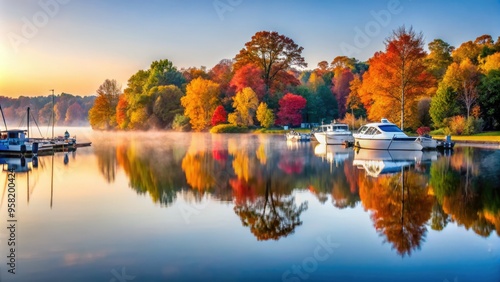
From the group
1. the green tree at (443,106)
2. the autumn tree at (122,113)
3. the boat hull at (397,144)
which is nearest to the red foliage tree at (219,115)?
the autumn tree at (122,113)

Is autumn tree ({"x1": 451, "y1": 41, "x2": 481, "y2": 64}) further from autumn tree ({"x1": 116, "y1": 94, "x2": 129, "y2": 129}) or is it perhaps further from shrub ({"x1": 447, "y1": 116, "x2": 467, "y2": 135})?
autumn tree ({"x1": 116, "y1": 94, "x2": 129, "y2": 129})

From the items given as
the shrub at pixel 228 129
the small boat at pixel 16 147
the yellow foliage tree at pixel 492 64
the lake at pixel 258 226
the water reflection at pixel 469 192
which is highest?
the yellow foliage tree at pixel 492 64

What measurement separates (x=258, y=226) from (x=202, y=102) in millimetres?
60672

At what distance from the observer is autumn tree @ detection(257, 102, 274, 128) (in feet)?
205

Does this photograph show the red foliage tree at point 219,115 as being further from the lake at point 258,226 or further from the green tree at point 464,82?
the lake at point 258,226

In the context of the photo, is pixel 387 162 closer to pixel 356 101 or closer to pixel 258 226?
pixel 258 226

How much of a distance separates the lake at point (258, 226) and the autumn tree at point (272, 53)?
2034 inches

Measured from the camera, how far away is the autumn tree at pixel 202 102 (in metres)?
69.9

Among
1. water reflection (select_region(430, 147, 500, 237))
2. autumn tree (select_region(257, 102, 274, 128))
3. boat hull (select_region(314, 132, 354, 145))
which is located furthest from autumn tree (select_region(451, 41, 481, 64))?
water reflection (select_region(430, 147, 500, 237))

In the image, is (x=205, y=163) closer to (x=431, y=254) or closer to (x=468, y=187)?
(x=468, y=187)

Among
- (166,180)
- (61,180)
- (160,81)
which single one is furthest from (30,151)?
(160,81)

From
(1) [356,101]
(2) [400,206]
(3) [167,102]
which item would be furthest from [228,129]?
(2) [400,206]

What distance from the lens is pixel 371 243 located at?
8.73 meters

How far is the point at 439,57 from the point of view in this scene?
58531mm
